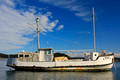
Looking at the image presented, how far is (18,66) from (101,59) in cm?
1585

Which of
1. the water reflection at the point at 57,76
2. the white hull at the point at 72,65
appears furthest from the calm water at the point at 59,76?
the white hull at the point at 72,65

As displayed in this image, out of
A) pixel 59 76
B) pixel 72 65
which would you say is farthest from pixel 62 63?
pixel 59 76

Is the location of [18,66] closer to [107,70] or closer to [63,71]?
[63,71]

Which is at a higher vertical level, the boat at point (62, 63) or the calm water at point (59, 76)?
the boat at point (62, 63)

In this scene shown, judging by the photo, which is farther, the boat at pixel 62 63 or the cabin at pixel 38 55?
the cabin at pixel 38 55

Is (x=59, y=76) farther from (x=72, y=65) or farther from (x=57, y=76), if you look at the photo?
(x=72, y=65)

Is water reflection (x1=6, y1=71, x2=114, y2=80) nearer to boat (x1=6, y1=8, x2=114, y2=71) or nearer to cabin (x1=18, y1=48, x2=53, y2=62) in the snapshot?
boat (x1=6, y1=8, x2=114, y2=71)

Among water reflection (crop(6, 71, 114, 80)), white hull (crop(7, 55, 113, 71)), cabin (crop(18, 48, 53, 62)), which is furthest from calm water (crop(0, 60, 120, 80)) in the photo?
cabin (crop(18, 48, 53, 62))

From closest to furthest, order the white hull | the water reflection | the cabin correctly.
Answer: the water reflection → the white hull → the cabin

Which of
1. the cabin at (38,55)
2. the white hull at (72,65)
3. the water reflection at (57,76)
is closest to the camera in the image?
the water reflection at (57,76)

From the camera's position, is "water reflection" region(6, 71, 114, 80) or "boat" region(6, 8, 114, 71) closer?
"water reflection" region(6, 71, 114, 80)

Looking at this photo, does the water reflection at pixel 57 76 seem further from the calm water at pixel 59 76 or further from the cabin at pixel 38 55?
the cabin at pixel 38 55

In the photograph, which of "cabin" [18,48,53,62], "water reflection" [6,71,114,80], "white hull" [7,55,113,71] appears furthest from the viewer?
Result: "cabin" [18,48,53,62]

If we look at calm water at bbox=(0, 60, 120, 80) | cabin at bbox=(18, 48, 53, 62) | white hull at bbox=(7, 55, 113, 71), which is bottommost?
calm water at bbox=(0, 60, 120, 80)
